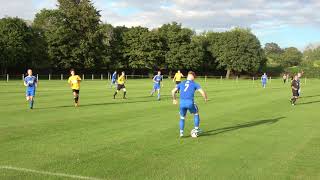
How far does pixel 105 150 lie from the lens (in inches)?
442

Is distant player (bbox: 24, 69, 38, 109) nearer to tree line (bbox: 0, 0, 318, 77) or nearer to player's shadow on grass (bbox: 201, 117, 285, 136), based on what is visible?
player's shadow on grass (bbox: 201, 117, 285, 136)

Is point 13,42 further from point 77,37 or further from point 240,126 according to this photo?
point 240,126

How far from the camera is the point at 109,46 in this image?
88.2m

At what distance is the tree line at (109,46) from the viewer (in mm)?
71812

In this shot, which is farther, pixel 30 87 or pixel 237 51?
pixel 237 51

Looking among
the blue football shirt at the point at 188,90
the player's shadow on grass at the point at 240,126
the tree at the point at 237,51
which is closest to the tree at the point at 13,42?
the tree at the point at 237,51

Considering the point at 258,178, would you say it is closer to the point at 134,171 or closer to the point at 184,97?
the point at 134,171

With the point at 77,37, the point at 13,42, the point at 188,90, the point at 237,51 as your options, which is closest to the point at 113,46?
the point at 77,37

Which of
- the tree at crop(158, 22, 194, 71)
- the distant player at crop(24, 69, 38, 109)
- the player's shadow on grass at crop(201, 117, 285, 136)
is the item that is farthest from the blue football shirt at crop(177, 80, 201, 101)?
the tree at crop(158, 22, 194, 71)

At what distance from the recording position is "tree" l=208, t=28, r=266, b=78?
334ft

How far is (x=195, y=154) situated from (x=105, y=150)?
220cm

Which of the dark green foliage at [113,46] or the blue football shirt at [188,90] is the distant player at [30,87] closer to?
the blue football shirt at [188,90]

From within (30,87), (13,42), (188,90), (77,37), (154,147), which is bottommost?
(154,147)

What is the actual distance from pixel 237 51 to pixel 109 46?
30.3 metres
